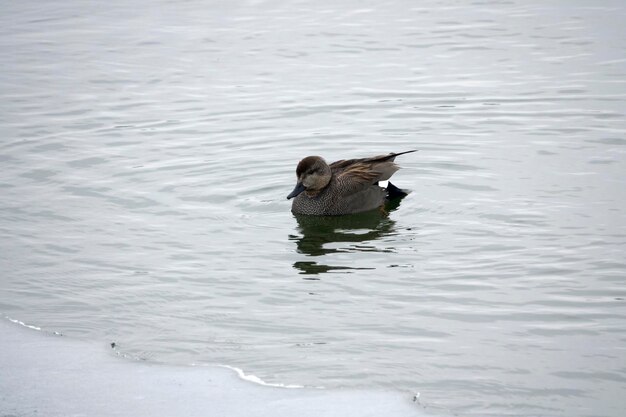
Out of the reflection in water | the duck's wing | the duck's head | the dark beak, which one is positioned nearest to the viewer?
the reflection in water

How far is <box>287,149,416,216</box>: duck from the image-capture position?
11492 mm

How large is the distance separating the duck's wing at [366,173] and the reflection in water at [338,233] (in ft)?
1.07

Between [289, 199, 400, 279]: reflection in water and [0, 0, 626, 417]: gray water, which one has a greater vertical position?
[0, 0, 626, 417]: gray water

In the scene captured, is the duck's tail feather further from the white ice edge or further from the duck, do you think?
the white ice edge

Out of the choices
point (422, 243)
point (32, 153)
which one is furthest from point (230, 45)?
point (422, 243)

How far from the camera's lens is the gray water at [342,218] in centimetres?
732

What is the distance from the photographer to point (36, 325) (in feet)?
26.2

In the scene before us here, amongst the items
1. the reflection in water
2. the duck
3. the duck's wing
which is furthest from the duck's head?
the reflection in water

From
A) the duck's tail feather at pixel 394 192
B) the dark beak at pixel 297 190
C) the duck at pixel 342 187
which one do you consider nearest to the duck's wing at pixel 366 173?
the duck at pixel 342 187

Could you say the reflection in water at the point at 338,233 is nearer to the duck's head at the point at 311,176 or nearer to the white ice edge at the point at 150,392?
the duck's head at the point at 311,176

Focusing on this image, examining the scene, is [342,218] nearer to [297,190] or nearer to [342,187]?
[342,187]

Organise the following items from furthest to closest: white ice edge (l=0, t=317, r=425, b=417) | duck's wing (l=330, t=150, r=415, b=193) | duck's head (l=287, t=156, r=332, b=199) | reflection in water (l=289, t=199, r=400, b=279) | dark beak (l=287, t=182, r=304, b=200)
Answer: duck's wing (l=330, t=150, r=415, b=193), duck's head (l=287, t=156, r=332, b=199), dark beak (l=287, t=182, r=304, b=200), reflection in water (l=289, t=199, r=400, b=279), white ice edge (l=0, t=317, r=425, b=417)

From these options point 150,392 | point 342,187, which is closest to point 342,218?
point 342,187

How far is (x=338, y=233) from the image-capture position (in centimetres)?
1087
